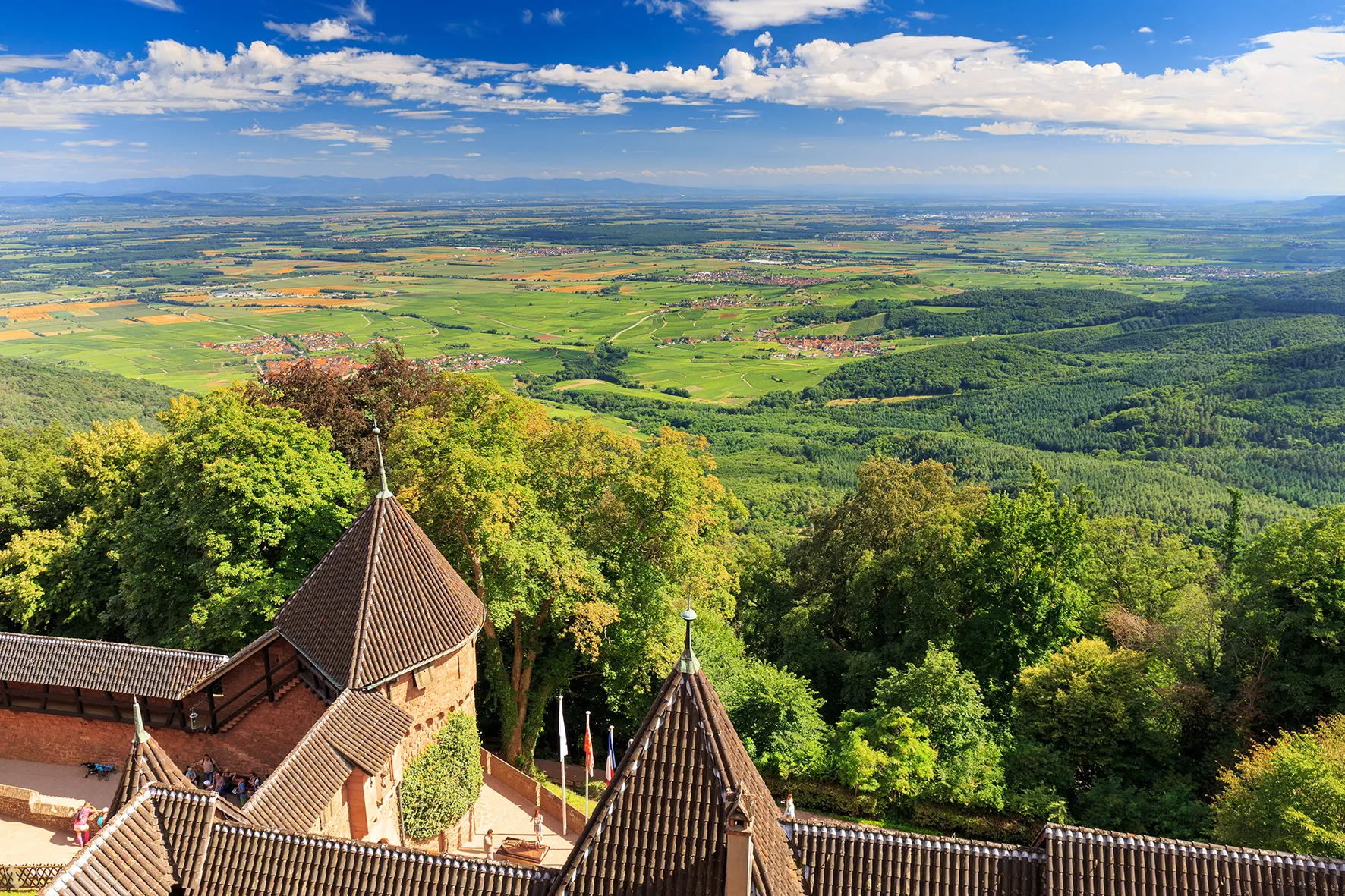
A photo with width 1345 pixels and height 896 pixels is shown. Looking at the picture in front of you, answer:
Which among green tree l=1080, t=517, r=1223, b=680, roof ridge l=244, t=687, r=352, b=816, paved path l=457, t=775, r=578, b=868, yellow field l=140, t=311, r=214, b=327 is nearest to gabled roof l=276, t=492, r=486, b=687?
roof ridge l=244, t=687, r=352, b=816

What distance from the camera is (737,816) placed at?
9.40 m

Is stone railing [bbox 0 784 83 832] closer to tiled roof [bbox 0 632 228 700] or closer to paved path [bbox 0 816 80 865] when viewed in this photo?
paved path [bbox 0 816 80 865]

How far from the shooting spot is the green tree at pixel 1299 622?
2119cm

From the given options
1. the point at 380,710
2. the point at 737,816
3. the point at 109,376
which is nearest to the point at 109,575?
the point at 380,710

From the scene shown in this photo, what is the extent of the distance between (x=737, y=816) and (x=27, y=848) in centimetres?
1721

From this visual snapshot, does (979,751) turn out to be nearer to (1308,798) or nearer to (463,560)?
(1308,798)

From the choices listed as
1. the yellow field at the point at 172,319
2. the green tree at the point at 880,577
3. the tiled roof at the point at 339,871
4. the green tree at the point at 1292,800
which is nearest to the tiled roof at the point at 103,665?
the tiled roof at the point at 339,871

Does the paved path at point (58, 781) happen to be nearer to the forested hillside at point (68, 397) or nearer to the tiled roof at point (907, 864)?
the tiled roof at point (907, 864)

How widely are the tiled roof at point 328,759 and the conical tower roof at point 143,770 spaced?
1.34 m

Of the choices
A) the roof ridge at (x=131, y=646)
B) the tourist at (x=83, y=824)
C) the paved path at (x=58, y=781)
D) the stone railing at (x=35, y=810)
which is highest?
the roof ridge at (x=131, y=646)

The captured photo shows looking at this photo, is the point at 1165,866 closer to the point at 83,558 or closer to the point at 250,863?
the point at 250,863

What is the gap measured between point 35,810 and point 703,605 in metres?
17.7

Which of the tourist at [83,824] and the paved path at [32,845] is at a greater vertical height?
the tourist at [83,824]

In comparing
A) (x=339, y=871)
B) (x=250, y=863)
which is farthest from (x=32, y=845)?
(x=339, y=871)
